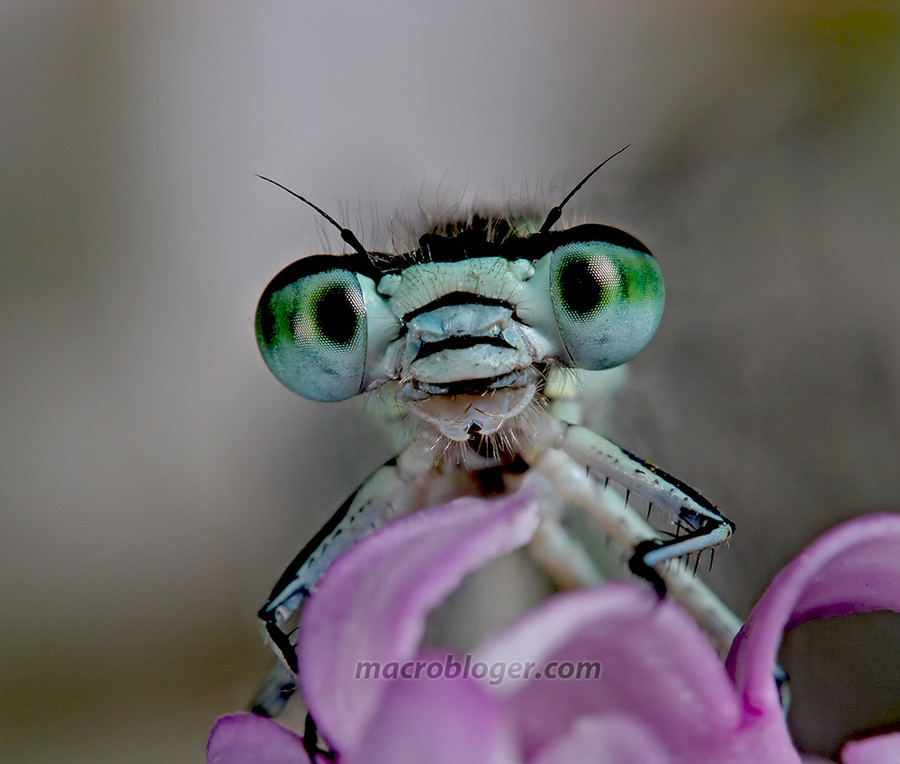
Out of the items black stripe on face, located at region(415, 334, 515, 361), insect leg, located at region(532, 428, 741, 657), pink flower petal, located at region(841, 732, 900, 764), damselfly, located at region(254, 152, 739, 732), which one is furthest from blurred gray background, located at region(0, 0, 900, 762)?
pink flower petal, located at region(841, 732, 900, 764)

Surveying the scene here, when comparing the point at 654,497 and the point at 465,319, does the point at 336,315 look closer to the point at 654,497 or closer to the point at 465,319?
the point at 465,319

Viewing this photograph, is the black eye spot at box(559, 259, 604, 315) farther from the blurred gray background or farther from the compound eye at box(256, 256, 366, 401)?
the blurred gray background

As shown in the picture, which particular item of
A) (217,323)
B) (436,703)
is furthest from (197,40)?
(436,703)

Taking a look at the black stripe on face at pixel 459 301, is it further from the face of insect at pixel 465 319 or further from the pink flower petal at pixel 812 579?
the pink flower petal at pixel 812 579

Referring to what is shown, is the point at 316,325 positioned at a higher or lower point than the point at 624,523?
higher

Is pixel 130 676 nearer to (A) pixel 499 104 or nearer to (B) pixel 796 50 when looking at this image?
(A) pixel 499 104

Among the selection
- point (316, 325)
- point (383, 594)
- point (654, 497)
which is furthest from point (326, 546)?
point (383, 594)

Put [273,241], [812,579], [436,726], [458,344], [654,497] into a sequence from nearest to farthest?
[436,726] < [812,579] < [458,344] < [654,497] < [273,241]
